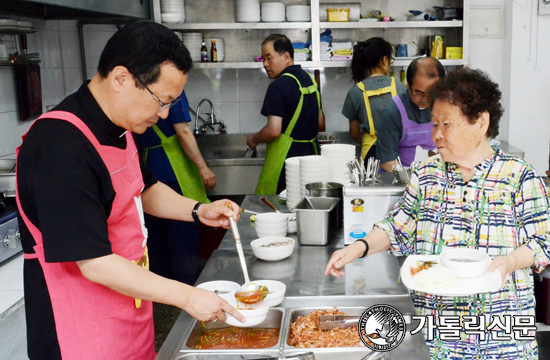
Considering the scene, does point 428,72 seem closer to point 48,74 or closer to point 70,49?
point 48,74

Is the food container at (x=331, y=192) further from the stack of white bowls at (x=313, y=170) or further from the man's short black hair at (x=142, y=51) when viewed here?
the man's short black hair at (x=142, y=51)

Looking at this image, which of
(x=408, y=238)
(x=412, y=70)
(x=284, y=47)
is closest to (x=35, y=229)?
(x=408, y=238)

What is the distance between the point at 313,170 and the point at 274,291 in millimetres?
1041

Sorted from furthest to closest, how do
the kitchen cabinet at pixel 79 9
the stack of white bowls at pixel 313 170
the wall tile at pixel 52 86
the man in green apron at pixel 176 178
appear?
the wall tile at pixel 52 86, the man in green apron at pixel 176 178, the kitchen cabinet at pixel 79 9, the stack of white bowls at pixel 313 170

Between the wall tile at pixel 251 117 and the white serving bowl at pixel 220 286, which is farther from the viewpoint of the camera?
the wall tile at pixel 251 117

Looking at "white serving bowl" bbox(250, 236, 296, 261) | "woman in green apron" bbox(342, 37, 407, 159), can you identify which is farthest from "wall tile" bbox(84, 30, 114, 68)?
"white serving bowl" bbox(250, 236, 296, 261)

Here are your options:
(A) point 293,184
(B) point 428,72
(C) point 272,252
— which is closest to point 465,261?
(C) point 272,252

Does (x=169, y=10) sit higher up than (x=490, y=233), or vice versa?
(x=169, y=10)

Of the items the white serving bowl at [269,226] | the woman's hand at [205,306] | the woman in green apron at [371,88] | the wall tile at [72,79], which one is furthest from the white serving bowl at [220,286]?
the wall tile at [72,79]

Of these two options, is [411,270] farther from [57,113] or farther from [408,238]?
[57,113]

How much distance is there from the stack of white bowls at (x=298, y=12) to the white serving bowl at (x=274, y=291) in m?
3.54

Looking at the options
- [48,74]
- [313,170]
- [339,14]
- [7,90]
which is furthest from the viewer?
[339,14]

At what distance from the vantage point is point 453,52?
16.4 ft

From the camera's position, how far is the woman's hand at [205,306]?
1497mm
